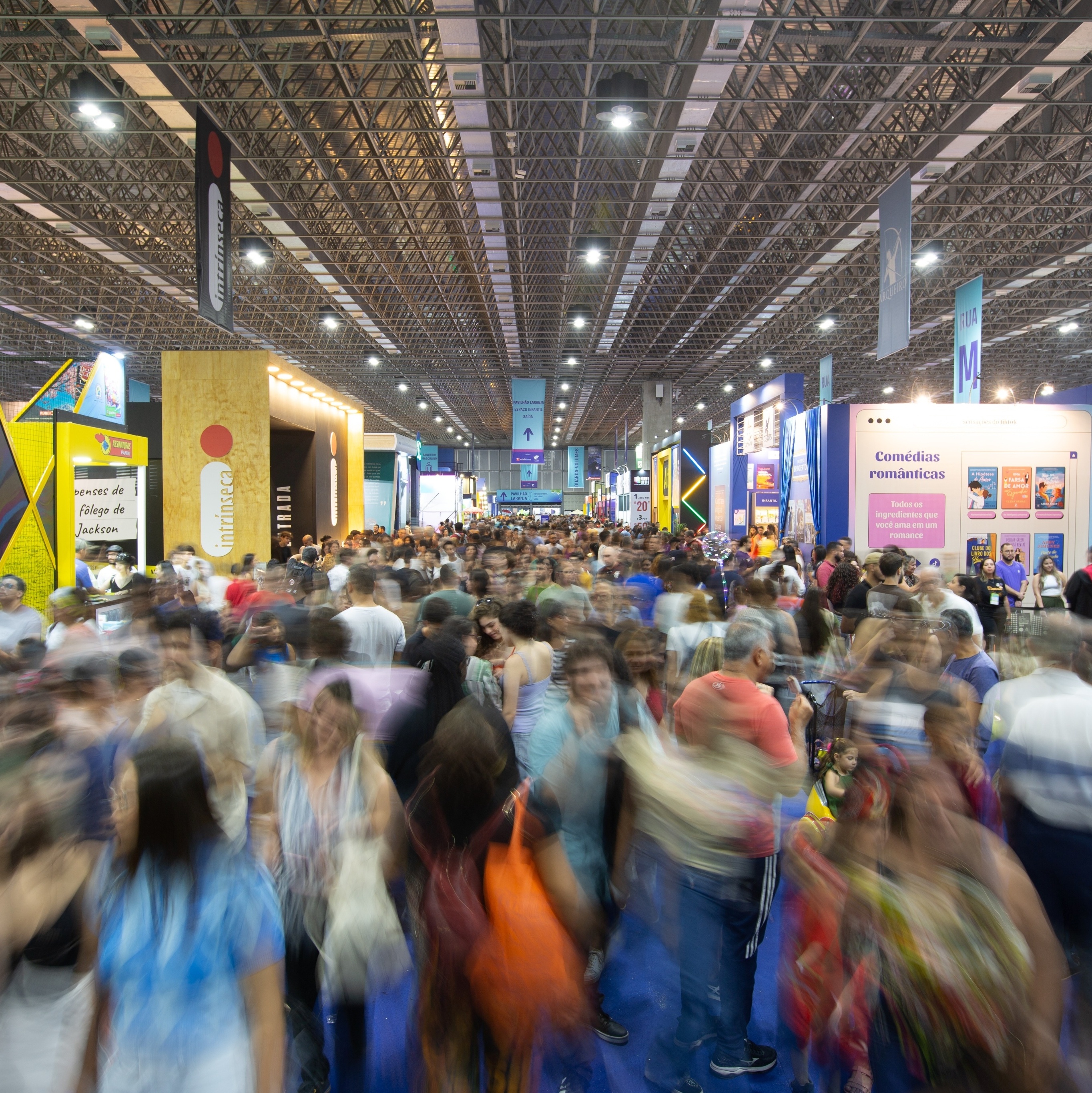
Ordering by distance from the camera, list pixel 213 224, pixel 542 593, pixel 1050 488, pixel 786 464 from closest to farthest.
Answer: pixel 542 593 → pixel 213 224 → pixel 1050 488 → pixel 786 464

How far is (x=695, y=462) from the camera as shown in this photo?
65.4ft

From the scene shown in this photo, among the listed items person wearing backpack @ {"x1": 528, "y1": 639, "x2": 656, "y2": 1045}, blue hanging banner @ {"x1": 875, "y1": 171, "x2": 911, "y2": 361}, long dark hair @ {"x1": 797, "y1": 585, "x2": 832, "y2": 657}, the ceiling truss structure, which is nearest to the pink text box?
blue hanging banner @ {"x1": 875, "y1": 171, "x2": 911, "y2": 361}

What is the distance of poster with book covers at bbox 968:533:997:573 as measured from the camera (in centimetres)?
1045

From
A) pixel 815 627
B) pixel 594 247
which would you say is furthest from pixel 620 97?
pixel 815 627

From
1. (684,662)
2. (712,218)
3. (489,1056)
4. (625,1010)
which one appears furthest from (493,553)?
(712,218)

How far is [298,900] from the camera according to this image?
208cm

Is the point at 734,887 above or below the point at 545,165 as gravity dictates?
below

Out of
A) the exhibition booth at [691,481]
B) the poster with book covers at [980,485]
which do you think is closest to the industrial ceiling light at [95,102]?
the poster with book covers at [980,485]

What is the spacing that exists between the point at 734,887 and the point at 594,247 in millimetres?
12015

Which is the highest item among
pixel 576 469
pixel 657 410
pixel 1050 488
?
pixel 657 410

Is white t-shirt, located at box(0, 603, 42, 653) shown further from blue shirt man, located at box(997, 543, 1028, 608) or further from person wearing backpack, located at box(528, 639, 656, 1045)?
blue shirt man, located at box(997, 543, 1028, 608)

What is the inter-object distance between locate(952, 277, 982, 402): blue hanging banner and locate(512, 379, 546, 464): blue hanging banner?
10.3m

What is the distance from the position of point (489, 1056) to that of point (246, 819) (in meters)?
1.15

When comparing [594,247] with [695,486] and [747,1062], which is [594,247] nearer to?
[695,486]
